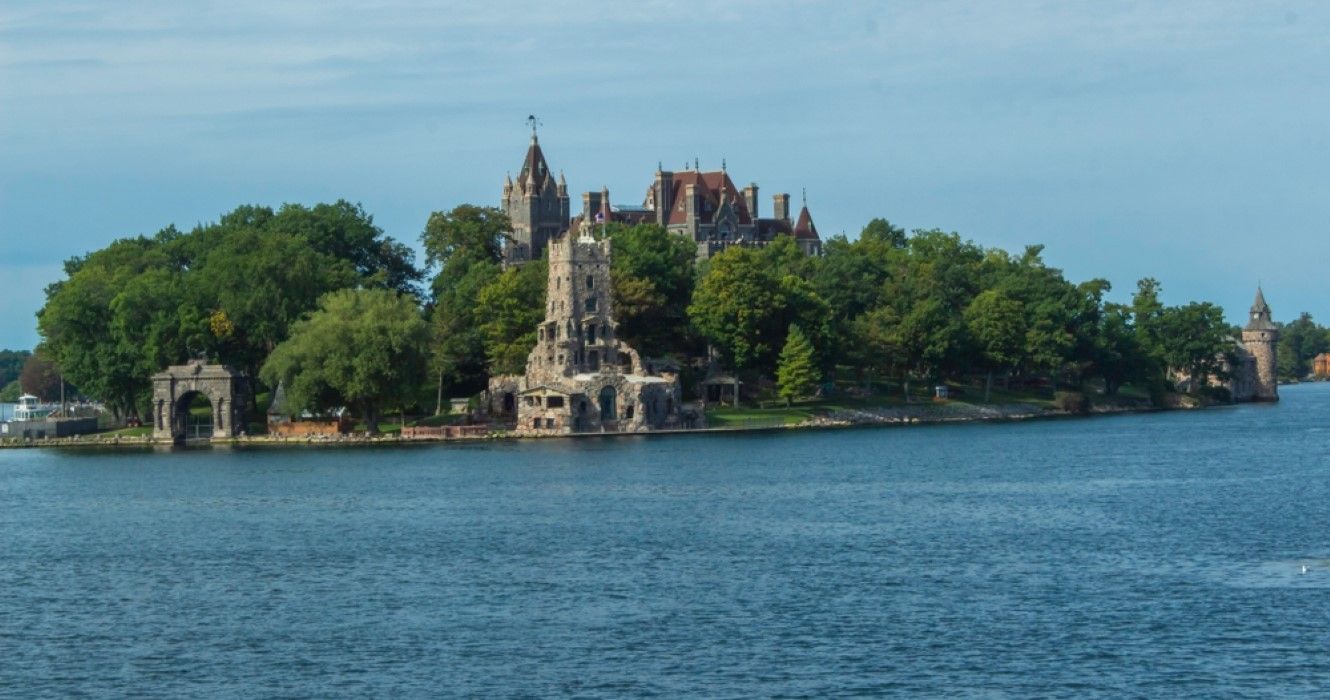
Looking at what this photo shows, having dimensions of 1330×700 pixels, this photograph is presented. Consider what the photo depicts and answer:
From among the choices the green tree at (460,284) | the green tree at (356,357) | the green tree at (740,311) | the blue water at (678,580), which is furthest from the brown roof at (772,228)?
the blue water at (678,580)

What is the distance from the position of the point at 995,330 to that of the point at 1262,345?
174 ft

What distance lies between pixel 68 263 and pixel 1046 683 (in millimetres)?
128933

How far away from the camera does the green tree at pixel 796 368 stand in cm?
12325

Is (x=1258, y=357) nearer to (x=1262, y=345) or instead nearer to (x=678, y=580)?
(x=1262, y=345)

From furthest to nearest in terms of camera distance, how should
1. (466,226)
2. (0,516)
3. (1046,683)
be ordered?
(466,226)
(0,516)
(1046,683)

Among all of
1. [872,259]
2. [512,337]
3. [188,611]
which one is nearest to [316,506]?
[188,611]

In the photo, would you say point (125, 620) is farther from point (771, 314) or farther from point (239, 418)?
point (771, 314)

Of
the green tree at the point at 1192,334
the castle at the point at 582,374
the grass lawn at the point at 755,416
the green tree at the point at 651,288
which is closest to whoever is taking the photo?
the castle at the point at 582,374

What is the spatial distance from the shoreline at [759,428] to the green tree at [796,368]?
220cm

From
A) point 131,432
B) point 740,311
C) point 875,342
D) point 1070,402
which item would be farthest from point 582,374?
point 1070,402

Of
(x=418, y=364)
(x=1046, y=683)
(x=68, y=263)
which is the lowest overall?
(x=1046, y=683)

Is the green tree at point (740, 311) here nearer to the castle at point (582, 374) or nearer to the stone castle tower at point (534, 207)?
the castle at point (582, 374)

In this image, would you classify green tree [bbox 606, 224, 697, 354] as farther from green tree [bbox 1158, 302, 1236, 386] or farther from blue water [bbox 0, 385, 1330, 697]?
green tree [bbox 1158, 302, 1236, 386]

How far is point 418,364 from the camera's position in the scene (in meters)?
112
